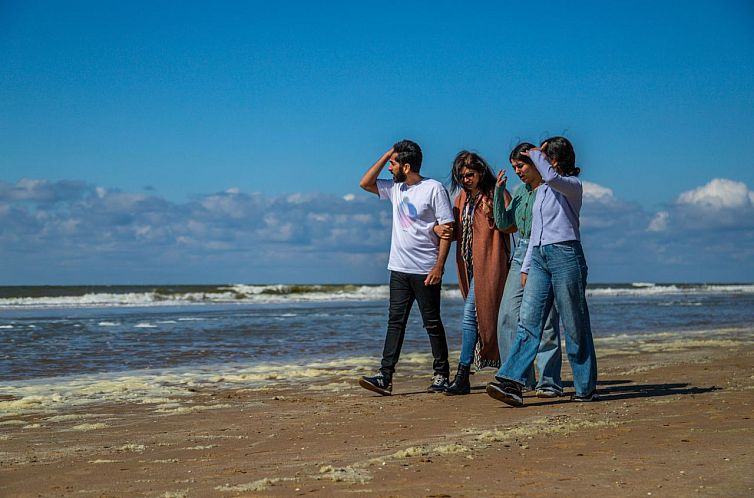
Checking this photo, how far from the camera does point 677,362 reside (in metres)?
8.97

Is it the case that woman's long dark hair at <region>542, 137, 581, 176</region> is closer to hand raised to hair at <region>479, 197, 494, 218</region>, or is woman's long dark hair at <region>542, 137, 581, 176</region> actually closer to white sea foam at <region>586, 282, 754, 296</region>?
hand raised to hair at <region>479, 197, 494, 218</region>

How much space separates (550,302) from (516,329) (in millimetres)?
535

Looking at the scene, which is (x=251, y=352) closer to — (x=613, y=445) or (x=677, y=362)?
(x=677, y=362)

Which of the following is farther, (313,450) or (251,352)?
(251,352)

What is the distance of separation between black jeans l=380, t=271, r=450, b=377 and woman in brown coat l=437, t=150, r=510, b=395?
23 centimetres

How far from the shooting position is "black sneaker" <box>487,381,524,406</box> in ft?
18.9

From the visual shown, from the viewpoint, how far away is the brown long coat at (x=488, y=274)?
6711mm

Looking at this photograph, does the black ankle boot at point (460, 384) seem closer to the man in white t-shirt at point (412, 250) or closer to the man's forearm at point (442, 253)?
the man in white t-shirt at point (412, 250)

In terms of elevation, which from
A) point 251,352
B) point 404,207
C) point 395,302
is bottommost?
point 251,352

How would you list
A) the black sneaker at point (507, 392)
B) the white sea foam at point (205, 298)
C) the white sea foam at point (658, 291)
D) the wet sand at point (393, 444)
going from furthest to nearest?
the white sea foam at point (658, 291), the white sea foam at point (205, 298), the black sneaker at point (507, 392), the wet sand at point (393, 444)

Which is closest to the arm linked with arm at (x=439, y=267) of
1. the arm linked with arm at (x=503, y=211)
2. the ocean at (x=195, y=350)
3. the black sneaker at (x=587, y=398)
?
the arm linked with arm at (x=503, y=211)

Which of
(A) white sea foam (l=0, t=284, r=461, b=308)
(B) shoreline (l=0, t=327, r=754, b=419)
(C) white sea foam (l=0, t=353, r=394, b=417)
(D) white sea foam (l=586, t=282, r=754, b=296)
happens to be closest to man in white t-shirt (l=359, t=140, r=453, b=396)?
(B) shoreline (l=0, t=327, r=754, b=419)

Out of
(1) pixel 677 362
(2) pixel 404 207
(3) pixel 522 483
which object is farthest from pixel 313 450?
(1) pixel 677 362

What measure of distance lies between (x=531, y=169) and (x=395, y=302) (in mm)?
1640
